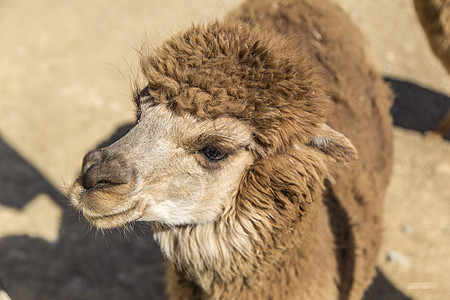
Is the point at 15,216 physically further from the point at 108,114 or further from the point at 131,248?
the point at 108,114

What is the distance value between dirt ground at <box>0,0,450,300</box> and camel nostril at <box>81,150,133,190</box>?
1.53ft

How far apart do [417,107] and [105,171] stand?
185 inches

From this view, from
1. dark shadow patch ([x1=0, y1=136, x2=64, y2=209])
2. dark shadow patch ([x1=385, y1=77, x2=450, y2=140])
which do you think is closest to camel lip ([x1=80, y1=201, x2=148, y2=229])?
dark shadow patch ([x1=0, y1=136, x2=64, y2=209])

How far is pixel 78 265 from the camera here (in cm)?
366

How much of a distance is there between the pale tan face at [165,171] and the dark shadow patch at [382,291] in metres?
2.25

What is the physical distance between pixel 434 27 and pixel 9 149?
14.1ft

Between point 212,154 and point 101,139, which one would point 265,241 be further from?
point 101,139

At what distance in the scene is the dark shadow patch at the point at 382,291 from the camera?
362 centimetres

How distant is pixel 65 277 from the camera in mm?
3586

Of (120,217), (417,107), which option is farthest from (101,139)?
(417,107)

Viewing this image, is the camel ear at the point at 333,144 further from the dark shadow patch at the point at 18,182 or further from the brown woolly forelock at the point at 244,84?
A: the dark shadow patch at the point at 18,182

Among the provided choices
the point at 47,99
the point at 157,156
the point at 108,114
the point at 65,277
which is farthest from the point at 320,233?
the point at 47,99

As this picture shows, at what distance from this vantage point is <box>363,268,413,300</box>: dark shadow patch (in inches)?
142

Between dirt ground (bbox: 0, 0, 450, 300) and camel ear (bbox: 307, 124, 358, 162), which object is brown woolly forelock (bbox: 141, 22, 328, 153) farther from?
dirt ground (bbox: 0, 0, 450, 300)
